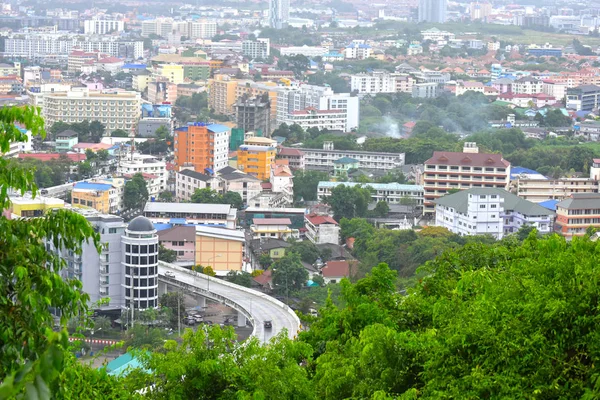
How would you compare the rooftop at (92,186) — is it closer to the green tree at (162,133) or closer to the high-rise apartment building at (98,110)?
the green tree at (162,133)

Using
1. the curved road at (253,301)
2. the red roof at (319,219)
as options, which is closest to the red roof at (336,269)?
the curved road at (253,301)

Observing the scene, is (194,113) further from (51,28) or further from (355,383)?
(355,383)

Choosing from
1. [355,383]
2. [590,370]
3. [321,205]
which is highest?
[590,370]

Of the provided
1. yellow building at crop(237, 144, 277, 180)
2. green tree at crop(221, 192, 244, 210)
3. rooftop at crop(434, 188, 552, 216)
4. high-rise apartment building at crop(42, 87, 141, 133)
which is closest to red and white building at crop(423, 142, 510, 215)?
rooftop at crop(434, 188, 552, 216)

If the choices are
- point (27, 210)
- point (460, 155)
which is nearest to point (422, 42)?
point (460, 155)

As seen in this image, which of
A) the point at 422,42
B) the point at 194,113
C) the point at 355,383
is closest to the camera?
the point at 355,383
